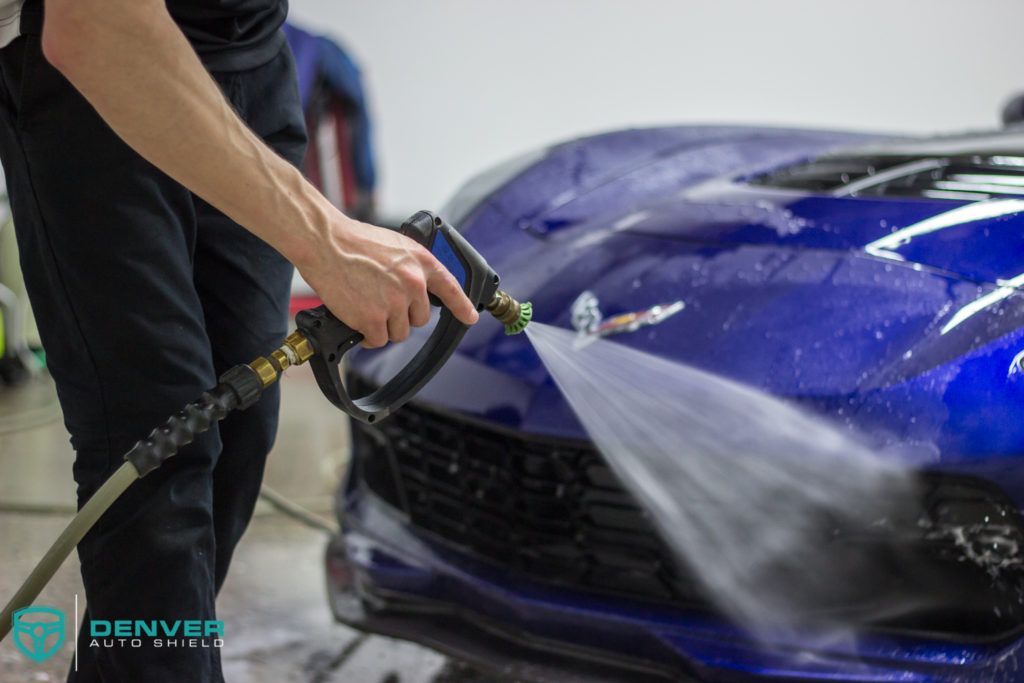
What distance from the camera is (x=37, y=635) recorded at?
1.85 m

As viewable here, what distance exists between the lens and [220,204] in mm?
969

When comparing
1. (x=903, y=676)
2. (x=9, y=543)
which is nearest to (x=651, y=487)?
(x=903, y=676)

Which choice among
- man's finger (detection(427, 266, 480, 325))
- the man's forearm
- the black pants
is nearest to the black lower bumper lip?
the black pants

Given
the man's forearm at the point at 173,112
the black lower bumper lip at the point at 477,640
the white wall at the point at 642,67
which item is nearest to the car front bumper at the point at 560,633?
the black lower bumper lip at the point at 477,640

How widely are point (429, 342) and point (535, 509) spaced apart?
419 mm

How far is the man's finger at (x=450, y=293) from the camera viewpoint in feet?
3.41

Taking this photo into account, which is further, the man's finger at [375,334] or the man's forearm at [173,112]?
the man's finger at [375,334]

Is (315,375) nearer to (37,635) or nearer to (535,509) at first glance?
(535,509)

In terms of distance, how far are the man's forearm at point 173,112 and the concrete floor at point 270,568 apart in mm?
1051

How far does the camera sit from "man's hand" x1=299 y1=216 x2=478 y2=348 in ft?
3.23

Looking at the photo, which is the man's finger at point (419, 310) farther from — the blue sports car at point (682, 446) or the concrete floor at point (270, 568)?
the concrete floor at point (270, 568)

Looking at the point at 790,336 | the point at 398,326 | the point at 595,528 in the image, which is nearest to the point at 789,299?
the point at 790,336

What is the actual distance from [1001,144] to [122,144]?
1.45 m

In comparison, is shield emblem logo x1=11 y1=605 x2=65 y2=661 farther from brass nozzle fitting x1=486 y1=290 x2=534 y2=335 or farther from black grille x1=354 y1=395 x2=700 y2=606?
brass nozzle fitting x1=486 y1=290 x2=534 y2=335
